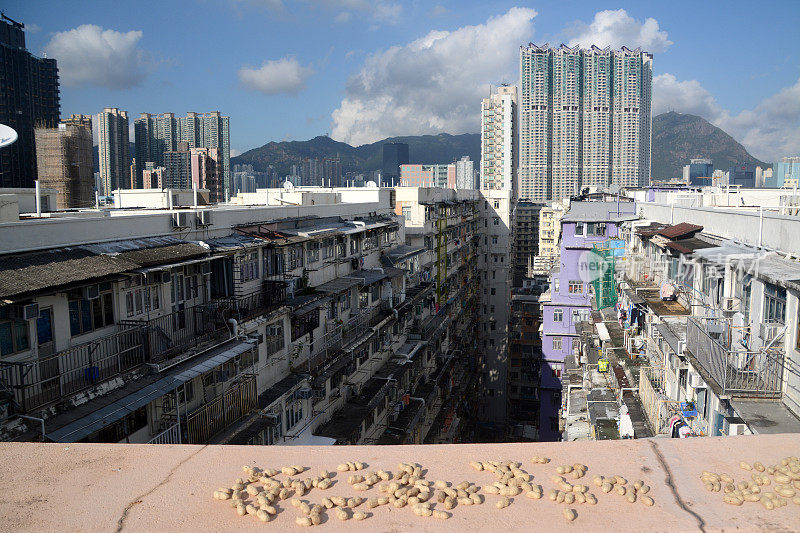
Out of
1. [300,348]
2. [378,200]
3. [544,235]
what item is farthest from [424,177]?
[300,348]

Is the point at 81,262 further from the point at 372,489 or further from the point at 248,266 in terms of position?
the point at 372,489

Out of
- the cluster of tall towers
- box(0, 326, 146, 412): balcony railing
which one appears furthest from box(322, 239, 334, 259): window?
the cluster of tall towers

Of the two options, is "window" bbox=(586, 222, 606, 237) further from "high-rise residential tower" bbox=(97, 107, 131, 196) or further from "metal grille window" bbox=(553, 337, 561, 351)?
"high-rise residential tower" bbox=(97, 107, 131, 196)

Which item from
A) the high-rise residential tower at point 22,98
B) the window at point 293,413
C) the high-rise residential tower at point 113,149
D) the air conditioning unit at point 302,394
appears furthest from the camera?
the high-rise residential tower at point 113,149

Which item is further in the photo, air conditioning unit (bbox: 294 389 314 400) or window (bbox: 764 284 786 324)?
air conditioning unit (bbox: 294 389 314 400)

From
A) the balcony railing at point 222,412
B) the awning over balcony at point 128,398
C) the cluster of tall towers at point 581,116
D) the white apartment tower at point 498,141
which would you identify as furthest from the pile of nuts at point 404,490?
the cluster of tall towers at point 581,116

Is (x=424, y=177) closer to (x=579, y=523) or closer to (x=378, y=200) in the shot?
(x=378, y=200)

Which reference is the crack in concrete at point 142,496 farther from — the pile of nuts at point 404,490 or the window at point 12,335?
the window at point 12,335
